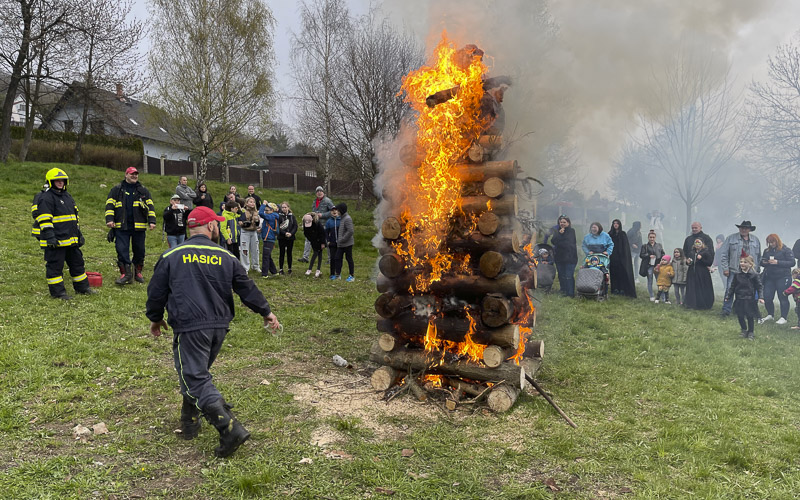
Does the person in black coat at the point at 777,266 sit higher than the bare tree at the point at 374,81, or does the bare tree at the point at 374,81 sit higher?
the bare tree at the point at 374,81

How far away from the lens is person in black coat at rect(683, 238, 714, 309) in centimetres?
1159

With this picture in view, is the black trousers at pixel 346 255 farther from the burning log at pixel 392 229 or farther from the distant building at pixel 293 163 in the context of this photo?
the distant building at pixel 293 163

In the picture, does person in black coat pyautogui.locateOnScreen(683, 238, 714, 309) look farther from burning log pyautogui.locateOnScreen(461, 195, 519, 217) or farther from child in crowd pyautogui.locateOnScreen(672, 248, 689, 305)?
burning log pyautogui.locateOnScreen(461, 195, 519, 217)

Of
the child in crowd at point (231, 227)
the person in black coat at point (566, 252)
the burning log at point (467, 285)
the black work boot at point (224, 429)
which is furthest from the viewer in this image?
the person in black coat at point (566, 252)

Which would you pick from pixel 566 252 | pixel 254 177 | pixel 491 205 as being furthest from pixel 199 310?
pixel 254 177

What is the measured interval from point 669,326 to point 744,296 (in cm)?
133

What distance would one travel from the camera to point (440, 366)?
5543mm

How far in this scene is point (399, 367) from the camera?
5.75 metres

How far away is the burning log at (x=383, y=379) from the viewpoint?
5605mm

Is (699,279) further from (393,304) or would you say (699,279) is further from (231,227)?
(231,227)

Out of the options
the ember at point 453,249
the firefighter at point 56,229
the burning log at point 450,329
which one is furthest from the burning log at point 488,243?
the firefighter at point 56,229

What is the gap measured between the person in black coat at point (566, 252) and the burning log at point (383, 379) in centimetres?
822

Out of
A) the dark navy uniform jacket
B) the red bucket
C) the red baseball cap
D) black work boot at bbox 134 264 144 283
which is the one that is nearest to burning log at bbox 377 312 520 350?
the dark navy uniform jacket

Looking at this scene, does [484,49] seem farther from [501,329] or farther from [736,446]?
[736,446]
